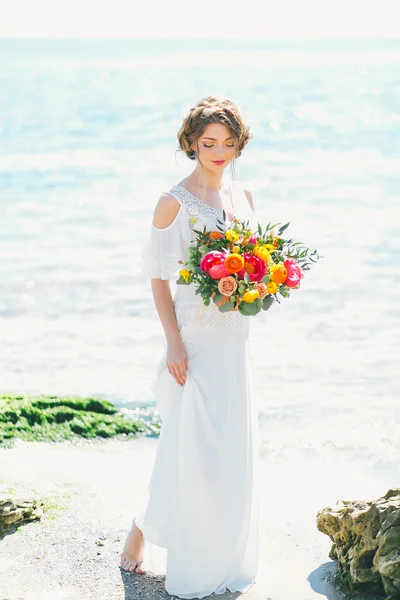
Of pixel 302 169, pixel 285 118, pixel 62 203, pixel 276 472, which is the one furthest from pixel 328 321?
pixel 285 118

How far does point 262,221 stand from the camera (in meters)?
17.9

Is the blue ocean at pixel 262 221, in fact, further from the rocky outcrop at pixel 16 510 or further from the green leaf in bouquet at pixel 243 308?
the green leaf in bouquet at pixel 243 308

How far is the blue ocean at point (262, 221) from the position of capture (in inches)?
348

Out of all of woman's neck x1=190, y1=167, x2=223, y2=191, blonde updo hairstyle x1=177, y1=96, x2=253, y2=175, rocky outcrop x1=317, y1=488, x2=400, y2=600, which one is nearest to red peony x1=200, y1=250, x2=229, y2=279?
Answer: woman's neck x1=190, y1=167, x2=223, y2=191

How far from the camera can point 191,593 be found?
182 inches

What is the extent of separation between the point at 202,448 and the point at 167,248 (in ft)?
3.16

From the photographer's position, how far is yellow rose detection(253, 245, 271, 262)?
4.34 meters

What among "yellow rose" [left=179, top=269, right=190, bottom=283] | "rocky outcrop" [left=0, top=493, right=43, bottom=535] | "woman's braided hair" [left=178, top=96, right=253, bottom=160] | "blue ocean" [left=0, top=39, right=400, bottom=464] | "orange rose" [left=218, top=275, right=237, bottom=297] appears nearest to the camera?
"orange rose" [left=218, top=275, right=237, bottom=297]

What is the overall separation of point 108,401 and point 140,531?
3.61 meters

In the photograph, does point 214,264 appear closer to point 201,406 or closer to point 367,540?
point 201,406

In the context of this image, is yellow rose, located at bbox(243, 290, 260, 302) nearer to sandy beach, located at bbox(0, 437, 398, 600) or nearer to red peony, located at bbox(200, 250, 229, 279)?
red peony, located at bbox(200, 250, 229, 279)

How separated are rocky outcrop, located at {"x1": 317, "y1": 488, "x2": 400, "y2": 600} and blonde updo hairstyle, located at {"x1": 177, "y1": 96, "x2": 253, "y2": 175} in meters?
1.85

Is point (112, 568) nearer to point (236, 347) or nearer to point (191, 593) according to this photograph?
point (191, 593)

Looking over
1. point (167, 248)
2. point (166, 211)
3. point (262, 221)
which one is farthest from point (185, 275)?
point (262, 221)
